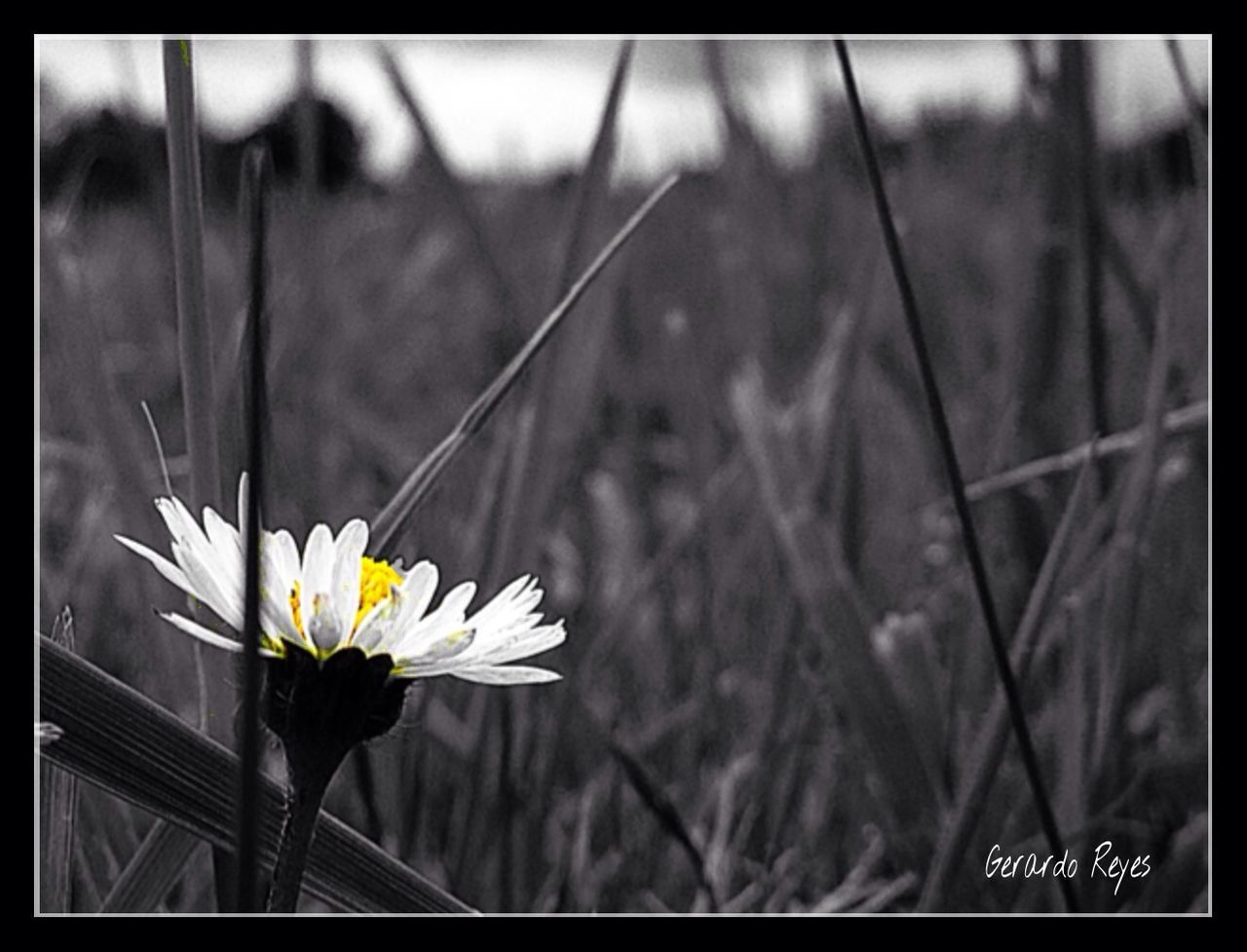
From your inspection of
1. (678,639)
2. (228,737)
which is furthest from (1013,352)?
(228,737)

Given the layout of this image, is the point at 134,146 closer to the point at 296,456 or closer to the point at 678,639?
the point at 296,456

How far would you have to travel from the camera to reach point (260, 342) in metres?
0.20

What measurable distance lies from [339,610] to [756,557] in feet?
1.46

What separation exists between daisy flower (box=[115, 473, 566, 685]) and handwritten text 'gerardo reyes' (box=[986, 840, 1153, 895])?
0.22 metres

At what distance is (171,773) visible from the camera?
0.88 ft

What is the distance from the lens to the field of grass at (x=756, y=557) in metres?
0.45

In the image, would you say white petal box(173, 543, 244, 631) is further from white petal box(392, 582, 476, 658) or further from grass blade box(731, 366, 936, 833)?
grass blade box(731, 366, 936, 833)

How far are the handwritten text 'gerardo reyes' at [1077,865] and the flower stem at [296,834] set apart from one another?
25cm

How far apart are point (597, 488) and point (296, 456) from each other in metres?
0.16

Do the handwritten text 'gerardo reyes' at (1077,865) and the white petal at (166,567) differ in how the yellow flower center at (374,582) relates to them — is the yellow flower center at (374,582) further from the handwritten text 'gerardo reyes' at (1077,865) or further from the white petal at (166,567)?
the handwritten text 'gerardo reyes' at (1077,865)

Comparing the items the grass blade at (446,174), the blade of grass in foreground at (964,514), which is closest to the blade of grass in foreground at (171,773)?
the blade of grass in foreground at (964,514)

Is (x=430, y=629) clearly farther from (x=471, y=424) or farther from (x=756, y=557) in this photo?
(x=756, y=557)

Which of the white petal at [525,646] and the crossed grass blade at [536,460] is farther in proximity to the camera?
the crossed grass blade at [536,460]

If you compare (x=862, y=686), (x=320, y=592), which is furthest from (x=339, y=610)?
(x=862, y=686)
